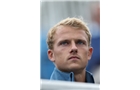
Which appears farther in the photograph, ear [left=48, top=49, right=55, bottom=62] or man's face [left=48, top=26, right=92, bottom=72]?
ear [left=48, top=49, right=55, bottom=62]

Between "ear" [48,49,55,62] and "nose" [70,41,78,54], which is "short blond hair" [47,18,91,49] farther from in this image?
"nose" [70,41,78,54]

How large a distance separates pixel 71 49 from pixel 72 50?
17 mm

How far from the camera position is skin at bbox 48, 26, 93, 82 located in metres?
2.82

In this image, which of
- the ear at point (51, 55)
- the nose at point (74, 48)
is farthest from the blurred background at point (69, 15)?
the nose at point (74, 48)

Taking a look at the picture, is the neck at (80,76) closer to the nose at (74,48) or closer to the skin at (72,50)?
the skin at (72,50)

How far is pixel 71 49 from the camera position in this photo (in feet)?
9.29

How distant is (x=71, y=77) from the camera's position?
9.41ft

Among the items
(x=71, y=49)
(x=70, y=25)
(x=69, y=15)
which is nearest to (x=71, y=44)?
(x=71, y=49)

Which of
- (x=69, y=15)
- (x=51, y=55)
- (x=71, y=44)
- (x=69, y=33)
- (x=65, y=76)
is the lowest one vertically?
(x=65, y=76)

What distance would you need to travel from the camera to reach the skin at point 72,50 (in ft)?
9.25

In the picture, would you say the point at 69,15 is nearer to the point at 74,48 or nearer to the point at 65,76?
the point at 74,48

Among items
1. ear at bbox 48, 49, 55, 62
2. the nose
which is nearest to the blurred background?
ear at bbox 48, 49, 55, 62
